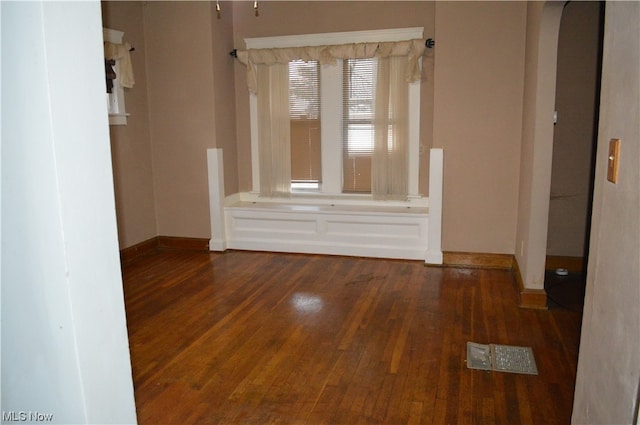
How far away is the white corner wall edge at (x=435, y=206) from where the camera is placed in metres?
4.65

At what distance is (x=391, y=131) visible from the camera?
5102 millimetres

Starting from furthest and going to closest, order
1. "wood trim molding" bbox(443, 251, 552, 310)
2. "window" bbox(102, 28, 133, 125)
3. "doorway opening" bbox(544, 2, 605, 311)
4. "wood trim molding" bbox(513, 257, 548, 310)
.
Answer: "window" bbox(102, 28, 133, 125) → "wood trim molding" bbox(443, 251, 552, 310) → "doorway opening" bbox(544, 2, 605, 311) → "wood trim molding" bbox(513, 257, 548, 310)

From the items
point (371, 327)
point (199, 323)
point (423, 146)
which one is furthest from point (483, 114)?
point (199, 323)

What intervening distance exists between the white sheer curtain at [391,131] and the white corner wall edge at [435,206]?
49cm

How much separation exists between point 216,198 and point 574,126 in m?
3.51

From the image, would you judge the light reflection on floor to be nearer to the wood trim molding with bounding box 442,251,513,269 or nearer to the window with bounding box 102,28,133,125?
the wood trim molding with bounding box 442,251,513,269

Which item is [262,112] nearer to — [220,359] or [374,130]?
[374,130]

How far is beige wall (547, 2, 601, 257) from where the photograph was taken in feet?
14.0

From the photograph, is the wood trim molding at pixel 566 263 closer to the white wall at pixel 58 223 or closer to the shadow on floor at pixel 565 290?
the shadow on floor at pixel 565 290

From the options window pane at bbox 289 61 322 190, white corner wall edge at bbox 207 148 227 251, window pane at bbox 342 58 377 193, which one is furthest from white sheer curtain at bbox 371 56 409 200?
white corner wall edge at bbox 207 148 227 251
